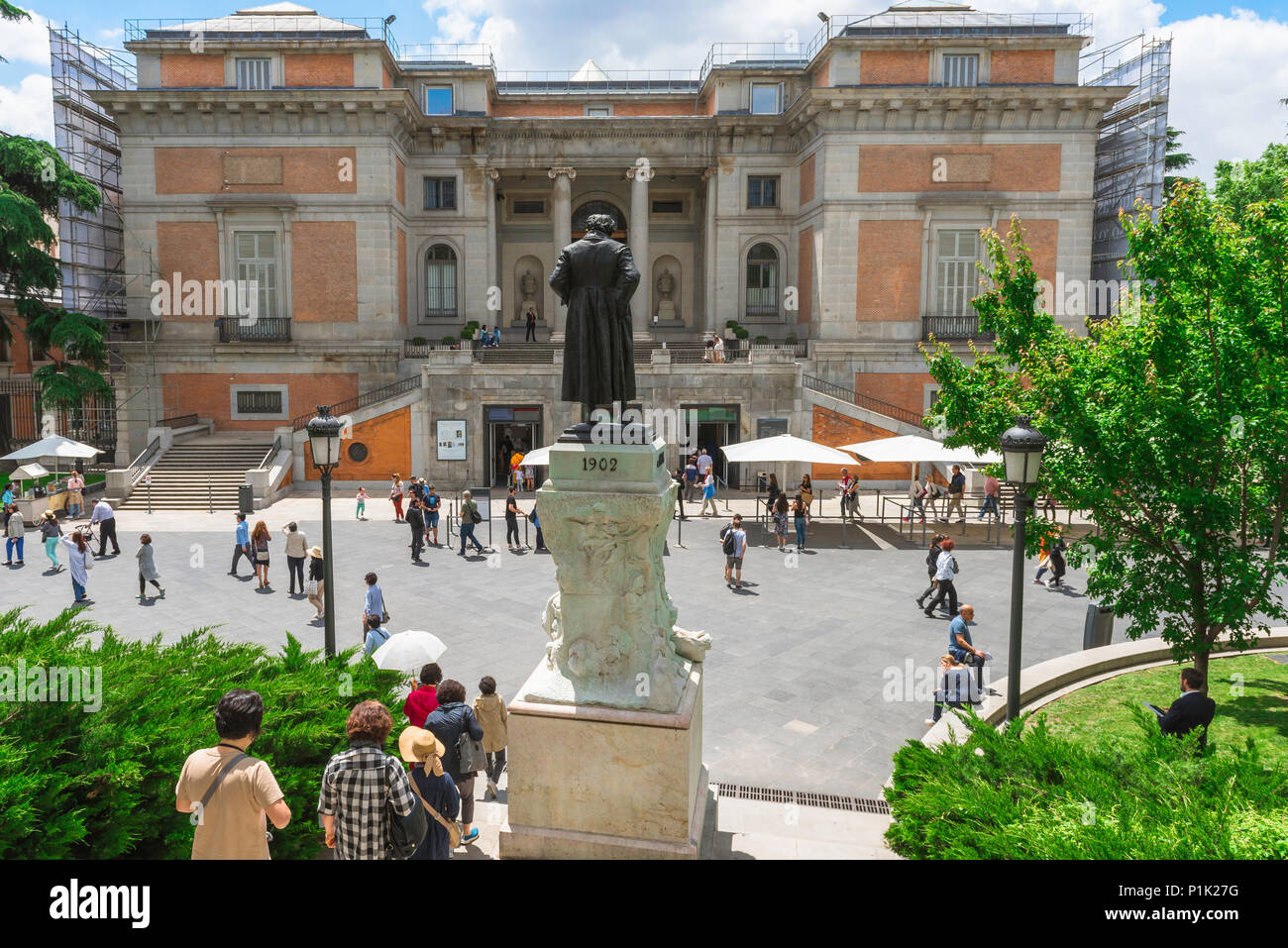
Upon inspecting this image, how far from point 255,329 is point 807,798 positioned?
1253 inches

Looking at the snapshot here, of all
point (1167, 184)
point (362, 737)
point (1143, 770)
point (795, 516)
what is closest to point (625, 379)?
point (362, 737)

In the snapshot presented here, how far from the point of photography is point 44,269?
2898 centimetres

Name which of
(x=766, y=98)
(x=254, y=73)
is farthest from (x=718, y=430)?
(x=254, y=73)

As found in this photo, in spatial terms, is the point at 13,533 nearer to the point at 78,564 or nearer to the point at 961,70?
the point at 78,564

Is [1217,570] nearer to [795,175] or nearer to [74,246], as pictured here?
[795,175]

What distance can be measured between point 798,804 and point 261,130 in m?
34.0

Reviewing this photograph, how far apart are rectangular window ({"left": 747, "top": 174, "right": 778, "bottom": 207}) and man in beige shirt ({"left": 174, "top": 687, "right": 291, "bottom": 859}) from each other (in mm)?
36151

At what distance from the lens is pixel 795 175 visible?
36.6 metres

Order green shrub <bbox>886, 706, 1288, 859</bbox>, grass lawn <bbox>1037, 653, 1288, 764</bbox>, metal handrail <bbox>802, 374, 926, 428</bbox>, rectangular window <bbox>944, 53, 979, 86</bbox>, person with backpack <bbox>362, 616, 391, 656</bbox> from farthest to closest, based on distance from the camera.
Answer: rectangular window <bbox>944, 53, 979, 86</bbox>, metal handrail <bbox>802, 374, 926, 428</bbox>, person with backpack <bbox>362, 616, 391, 656</bbox>, grass lawn <bbox>1037, 653, 1288, 764</bbox>, green shrub <bbox>886, 706, 1288, 859</bbox>

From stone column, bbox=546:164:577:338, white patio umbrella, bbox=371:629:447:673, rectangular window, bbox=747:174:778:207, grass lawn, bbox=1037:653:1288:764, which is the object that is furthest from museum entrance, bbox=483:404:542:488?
grass lawn, bbox=1037:653:1288:764

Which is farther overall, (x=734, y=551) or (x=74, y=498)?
(x=74, y=498)

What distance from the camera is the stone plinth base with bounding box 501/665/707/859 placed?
225 inches

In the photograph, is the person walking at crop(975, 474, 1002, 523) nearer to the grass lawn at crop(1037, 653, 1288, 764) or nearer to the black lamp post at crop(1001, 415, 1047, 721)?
the grass lawn at crop(1037, 653, 1288, 764)

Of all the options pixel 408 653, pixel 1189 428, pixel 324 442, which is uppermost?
pixel 1189 428
